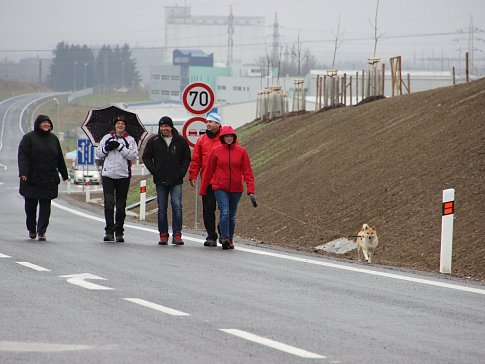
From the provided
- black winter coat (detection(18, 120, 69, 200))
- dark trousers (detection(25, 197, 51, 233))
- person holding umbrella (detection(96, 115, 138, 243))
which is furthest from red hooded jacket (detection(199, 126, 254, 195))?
dark trousers (detection(25, 197, 51, 233))

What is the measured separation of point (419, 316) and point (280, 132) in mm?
35217

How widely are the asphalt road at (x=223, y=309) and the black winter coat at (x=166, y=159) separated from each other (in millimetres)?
1752

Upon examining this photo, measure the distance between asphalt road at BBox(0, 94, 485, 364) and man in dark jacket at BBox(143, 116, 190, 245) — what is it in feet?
4.80

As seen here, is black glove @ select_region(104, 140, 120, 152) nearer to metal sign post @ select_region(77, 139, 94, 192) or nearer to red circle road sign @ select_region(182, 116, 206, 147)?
red circle road sign @ select_region(182, 116, 206, 147)

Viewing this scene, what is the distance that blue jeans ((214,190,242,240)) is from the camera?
1727cm

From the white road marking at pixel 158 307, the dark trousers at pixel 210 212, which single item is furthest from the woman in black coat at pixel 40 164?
the white road marking at pixel 158 307

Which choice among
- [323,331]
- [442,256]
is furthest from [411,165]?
[323,331]

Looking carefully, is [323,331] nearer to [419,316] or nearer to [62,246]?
[419,316]

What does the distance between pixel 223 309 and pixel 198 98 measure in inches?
478

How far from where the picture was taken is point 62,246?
16531mm

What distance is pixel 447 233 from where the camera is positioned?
49.4 ft

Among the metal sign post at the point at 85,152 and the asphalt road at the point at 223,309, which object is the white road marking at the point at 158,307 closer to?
the asphalt road at the point at 223,309

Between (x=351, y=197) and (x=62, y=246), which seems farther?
(x=351, y=197)

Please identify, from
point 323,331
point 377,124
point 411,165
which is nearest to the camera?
point 323,331
